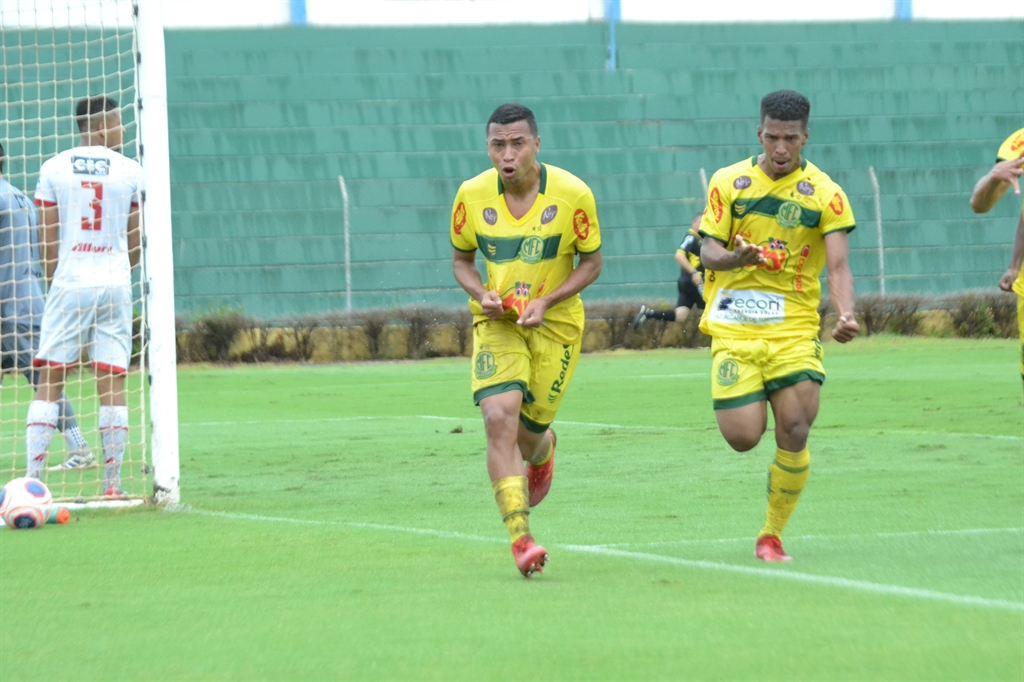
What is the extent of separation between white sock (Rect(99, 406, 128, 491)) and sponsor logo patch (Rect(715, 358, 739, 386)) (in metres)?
3.89

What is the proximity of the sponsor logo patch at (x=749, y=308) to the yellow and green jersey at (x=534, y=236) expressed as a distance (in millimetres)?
605

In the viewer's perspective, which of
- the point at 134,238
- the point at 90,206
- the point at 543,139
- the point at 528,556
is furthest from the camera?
the point at 543,139

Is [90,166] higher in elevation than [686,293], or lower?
higher

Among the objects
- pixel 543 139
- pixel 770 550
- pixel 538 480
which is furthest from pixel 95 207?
pixel 543 139

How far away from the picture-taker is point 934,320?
25000mm

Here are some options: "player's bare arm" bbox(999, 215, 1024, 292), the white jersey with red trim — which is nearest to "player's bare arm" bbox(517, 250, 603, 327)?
"player's bare arm" bbox(999, 215, 1024, 292)

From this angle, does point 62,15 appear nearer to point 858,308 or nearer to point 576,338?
point 576,338

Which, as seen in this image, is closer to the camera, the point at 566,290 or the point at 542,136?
the point at 566,290

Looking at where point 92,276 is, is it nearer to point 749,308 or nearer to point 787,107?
point 749,308

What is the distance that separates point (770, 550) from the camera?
615cm

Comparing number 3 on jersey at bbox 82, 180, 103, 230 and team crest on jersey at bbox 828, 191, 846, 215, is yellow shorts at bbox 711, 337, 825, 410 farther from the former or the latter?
number 3 on jersey at bbox 82, 180, 103, 230

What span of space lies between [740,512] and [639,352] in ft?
52.6

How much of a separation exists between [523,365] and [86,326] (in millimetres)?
3405

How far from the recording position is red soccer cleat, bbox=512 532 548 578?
5.64 metres
